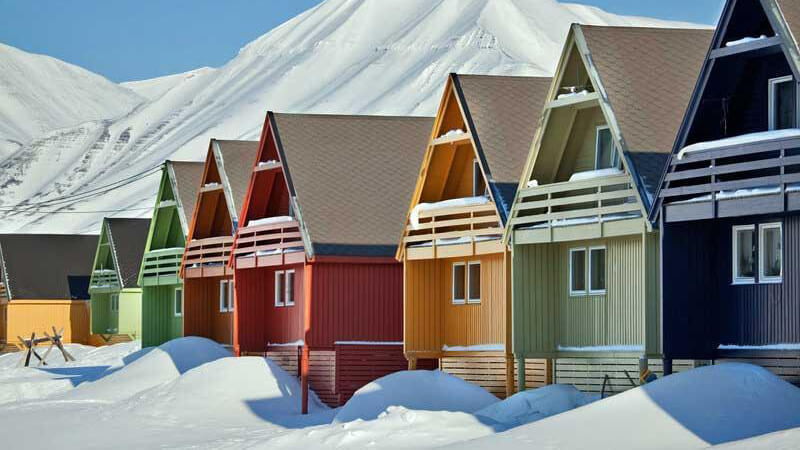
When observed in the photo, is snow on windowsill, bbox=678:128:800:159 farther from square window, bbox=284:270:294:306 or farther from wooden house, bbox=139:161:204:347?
wooden house, bbox=139:161:204:347

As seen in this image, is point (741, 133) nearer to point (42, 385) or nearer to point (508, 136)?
point (508, 136)

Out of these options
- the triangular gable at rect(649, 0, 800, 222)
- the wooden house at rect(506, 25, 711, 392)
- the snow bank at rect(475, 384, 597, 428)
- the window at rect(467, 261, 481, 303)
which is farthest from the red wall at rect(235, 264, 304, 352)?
the triangular gable at rect(649, 0, 800, 222)

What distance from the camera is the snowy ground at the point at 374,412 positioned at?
2761 centimetres

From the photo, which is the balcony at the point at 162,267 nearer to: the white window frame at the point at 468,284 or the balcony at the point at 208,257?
the balcony at the point at 208,257

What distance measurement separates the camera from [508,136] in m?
39.2

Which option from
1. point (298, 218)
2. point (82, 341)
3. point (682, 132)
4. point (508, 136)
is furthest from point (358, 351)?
point (82, 341)

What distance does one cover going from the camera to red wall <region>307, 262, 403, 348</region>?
1766 inches

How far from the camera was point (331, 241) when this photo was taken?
1762 inches

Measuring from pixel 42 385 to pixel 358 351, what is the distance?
49.6 feet

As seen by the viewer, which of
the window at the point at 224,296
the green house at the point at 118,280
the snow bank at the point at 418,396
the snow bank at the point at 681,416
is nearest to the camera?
the snow bank at the point at 681,416

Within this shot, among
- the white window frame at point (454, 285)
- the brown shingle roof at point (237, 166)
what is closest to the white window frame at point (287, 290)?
the brown shingle roof at point (237, 166)

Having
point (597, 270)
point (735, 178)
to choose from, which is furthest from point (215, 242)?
point (735, 178)

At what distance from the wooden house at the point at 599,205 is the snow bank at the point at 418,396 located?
1.58m

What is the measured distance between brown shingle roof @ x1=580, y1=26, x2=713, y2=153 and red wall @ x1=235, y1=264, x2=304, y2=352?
641 inches
